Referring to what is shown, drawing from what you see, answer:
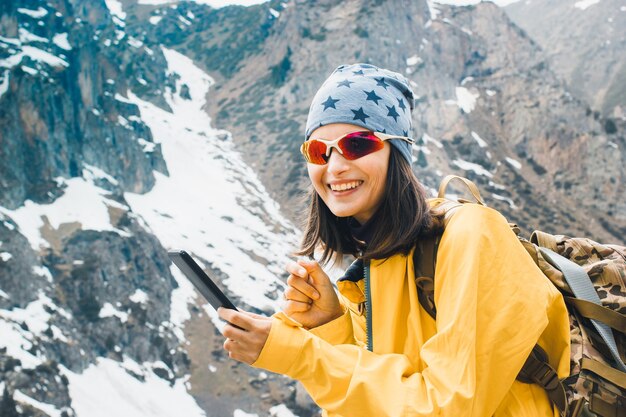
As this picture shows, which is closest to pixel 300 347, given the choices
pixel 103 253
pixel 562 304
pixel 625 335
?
pixel 562 304

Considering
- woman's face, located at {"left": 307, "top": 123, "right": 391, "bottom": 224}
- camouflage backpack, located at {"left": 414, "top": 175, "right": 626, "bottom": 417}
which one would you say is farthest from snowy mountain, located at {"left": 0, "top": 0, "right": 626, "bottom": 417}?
camouflage backpack, located at {"left": 414, "top": 175, "right": 626, "bottom": 417}

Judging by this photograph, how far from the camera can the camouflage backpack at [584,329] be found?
216 centimetres

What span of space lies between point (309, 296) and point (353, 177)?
676 millimetres

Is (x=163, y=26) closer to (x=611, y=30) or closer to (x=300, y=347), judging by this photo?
(x=611, y=30)

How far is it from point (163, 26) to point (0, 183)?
107 metres

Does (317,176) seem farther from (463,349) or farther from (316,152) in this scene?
(463,349)

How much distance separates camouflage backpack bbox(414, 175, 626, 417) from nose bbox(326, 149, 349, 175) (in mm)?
520

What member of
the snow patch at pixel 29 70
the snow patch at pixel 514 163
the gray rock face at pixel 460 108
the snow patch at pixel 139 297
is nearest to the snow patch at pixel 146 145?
the gray rock face at pixel 460 108

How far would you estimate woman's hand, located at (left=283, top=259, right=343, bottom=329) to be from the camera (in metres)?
2.80

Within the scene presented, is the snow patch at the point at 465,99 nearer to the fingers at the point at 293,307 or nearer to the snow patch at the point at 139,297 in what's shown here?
the snow patch at the point at 139,297

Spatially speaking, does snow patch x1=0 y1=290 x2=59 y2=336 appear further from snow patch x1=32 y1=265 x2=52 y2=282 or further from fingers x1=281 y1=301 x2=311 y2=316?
fingers x1=281 y1=301 x2=311 y2=316

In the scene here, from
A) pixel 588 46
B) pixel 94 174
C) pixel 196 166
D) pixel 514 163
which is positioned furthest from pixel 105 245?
pixel 588 46

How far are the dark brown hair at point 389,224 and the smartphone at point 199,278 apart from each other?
73 cm

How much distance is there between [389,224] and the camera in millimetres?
2633
